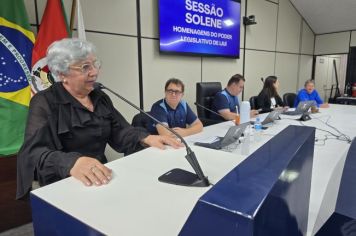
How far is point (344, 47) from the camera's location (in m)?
5.96

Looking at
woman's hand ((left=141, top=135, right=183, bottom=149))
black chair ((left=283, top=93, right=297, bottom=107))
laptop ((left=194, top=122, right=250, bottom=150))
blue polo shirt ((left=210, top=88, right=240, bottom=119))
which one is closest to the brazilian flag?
woman's hand ((left=141, top=135, right=183, bottom=149))

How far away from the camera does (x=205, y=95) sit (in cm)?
300

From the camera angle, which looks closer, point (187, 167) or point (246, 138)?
point (187, 167)

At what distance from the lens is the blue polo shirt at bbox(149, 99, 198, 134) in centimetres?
219

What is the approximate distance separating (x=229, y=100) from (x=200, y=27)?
1.32m

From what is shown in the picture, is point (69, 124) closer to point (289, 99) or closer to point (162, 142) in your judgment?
point (162, 142)

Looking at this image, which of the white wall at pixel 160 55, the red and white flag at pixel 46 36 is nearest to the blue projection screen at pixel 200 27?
the white wall at pixel 160 55

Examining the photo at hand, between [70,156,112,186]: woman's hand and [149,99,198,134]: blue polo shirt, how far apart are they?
1.35m

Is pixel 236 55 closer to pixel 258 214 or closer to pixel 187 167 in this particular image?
pixel 187 167

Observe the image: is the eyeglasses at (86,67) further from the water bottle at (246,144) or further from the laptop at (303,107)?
the laptop at (303,107)

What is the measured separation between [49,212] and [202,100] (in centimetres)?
245

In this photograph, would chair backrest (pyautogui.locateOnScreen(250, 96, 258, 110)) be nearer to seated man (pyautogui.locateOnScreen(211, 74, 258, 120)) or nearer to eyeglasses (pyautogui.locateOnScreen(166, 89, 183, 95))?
seated man (pyautogui.locateOnScreen(211, 74, 258, 120))

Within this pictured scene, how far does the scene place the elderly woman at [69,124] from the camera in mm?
998

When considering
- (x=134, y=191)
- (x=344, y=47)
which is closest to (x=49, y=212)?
(x=134, y=191)
